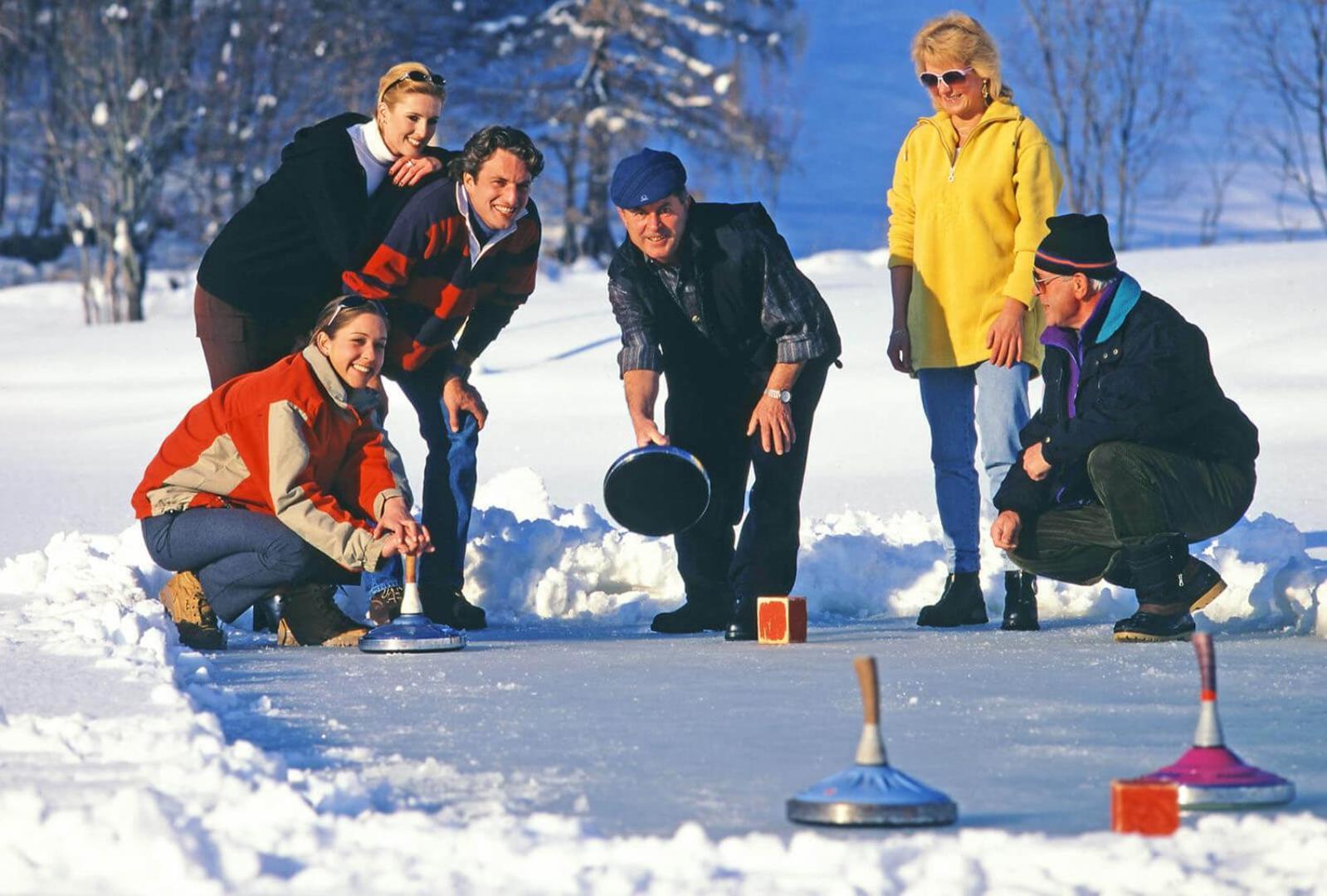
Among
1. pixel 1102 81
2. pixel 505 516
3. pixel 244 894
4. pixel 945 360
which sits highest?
pixel 1102 81

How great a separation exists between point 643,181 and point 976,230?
121 cm

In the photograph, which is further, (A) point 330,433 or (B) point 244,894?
(A) point 330,433

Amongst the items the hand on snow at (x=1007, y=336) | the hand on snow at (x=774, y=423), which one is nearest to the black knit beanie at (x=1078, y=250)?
the hand on snow at (x=1007, y=336)

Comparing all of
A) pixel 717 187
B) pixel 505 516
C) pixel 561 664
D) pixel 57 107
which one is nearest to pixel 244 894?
pixel 561 664

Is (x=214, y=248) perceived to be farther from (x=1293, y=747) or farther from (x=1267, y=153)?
(x=1267, y=153)

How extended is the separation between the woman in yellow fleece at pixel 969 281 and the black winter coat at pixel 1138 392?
420 millimetres

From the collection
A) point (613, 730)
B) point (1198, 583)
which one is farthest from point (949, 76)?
point (613, 730)

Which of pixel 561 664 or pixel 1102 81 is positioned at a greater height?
pixel 1102 81

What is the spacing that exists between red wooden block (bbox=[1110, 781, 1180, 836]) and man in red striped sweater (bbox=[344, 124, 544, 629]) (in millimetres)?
3547

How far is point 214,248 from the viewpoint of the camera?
6723 millimetres

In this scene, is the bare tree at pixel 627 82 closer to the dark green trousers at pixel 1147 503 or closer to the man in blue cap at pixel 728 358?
the man in blue cap at pixel 728 358

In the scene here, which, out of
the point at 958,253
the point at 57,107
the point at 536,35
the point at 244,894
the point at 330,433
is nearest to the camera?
the point at 244,894

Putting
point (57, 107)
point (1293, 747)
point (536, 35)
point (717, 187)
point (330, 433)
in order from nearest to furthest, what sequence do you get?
point (1293, 747) → point (330, 433) → point (57, 107) → point (536, 35) → point (717, 187)

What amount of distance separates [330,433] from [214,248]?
0.90 metres
